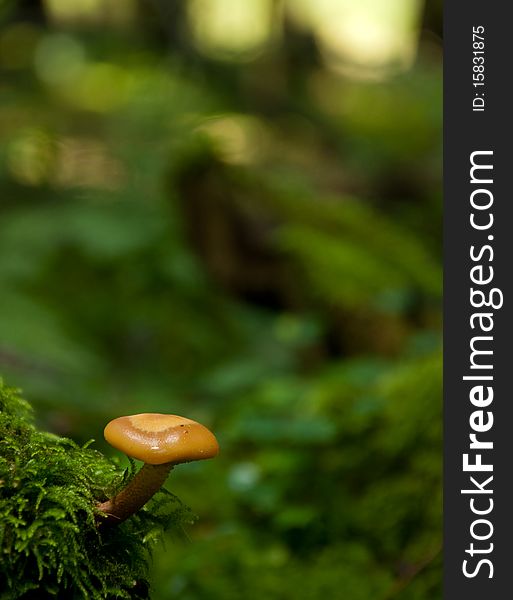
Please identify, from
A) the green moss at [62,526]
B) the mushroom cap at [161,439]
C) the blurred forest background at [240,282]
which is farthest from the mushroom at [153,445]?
the blurred forest background at [240,282]

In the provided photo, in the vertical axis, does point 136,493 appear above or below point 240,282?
below

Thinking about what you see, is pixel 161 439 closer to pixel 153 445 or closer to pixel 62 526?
pixel 153 445

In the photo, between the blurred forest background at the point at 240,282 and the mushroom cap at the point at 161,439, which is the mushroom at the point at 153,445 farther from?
the blurred forest background at the point at 240,282

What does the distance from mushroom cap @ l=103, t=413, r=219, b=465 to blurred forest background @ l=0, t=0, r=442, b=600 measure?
1640 mm

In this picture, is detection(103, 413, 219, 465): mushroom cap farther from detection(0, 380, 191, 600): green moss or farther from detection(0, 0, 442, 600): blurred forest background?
detection(0, 0, 442, 600): blurred forest background

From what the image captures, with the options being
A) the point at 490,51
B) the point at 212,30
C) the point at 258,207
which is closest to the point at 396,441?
the point at 490,51

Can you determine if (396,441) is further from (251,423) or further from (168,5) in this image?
(168,5)

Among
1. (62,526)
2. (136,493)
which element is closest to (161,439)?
(136,493)

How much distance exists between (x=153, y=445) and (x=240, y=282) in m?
5.51

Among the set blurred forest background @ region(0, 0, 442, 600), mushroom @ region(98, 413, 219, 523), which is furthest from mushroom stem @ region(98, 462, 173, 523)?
blurred forest background @ region(0, 0, 442, 600)

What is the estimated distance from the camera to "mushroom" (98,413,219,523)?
4.72ft

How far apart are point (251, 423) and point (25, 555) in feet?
7.70

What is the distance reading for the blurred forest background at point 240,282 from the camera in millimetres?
3270

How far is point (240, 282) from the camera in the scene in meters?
6.93
